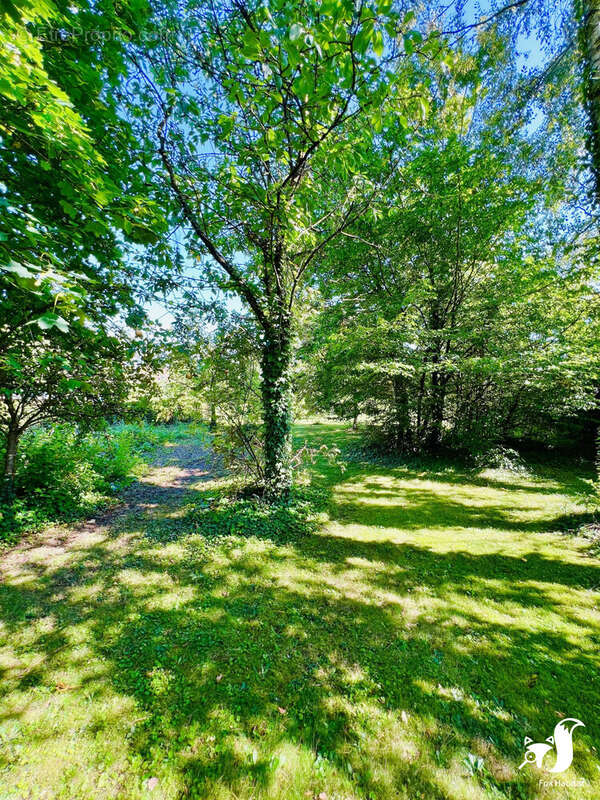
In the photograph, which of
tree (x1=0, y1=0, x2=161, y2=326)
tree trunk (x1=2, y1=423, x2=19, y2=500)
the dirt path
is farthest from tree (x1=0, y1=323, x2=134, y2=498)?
the dirt path

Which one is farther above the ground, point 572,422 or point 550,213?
point 550,213

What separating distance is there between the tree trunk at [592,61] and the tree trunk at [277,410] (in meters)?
4.73

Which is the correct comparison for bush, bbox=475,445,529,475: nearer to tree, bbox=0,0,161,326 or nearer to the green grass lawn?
the green grass lawn

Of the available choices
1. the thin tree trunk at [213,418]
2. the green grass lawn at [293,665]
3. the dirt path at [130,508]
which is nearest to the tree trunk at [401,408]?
the green grass lawn at [293,665]

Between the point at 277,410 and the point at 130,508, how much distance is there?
4096 millimetres

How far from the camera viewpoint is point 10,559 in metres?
4.11

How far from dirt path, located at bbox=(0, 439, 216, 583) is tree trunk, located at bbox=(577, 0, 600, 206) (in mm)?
7423

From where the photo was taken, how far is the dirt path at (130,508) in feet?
13.9

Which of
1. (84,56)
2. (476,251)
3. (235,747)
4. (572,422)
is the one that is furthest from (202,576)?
(572,422)

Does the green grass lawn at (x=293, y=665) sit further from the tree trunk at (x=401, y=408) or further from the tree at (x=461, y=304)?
the tree trunk at (x=401, y=408)

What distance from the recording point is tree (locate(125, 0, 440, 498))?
2.37 metres

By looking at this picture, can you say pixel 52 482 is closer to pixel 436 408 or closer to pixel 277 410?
pixel 277 410

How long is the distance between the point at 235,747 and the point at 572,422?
1359 centimetres

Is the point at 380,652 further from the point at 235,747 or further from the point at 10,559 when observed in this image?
the point at 10,559
